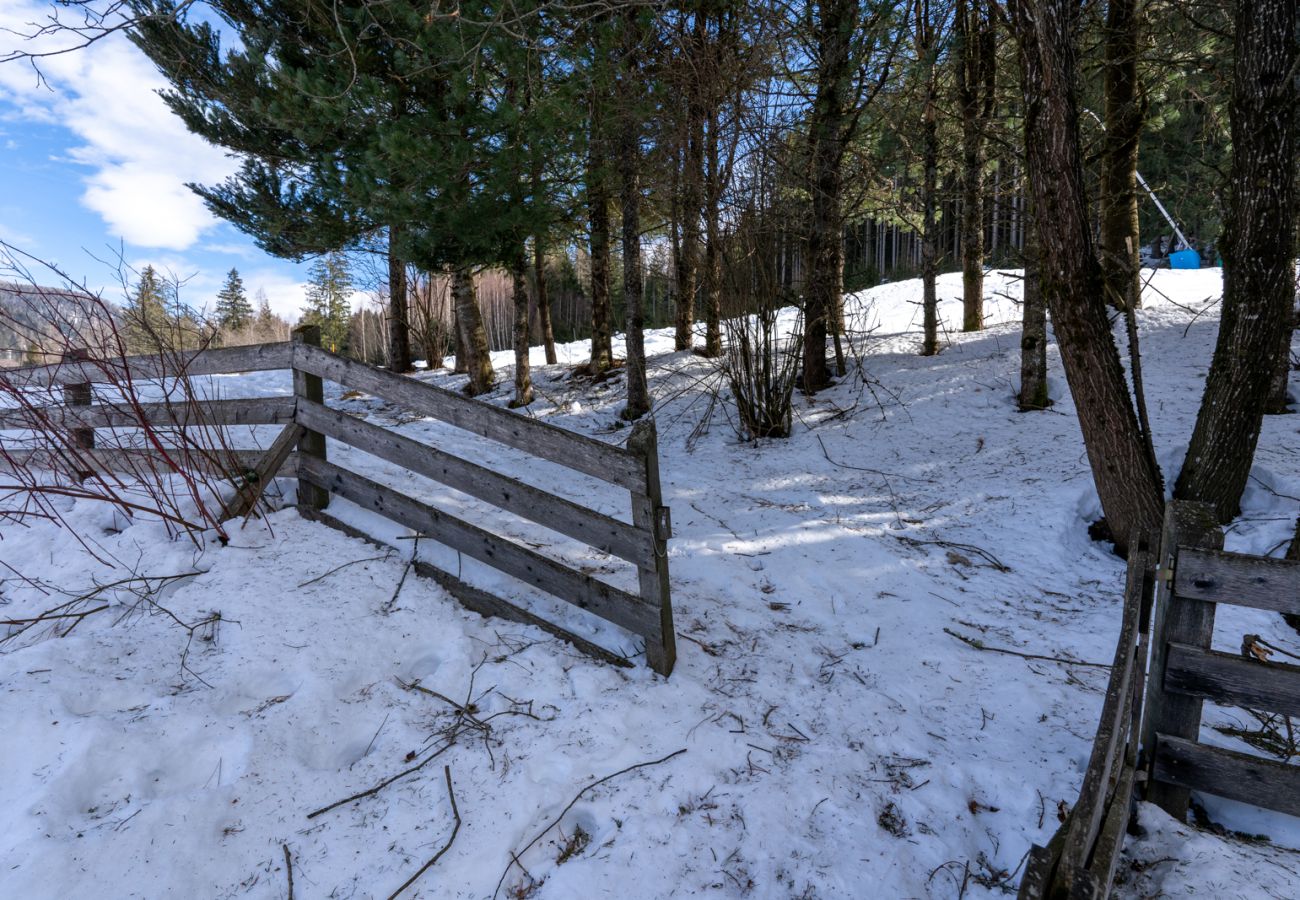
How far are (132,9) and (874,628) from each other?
10.5m

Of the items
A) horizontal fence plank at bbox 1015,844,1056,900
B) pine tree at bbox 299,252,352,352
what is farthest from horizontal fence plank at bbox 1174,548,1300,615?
pine tree at bbox 299,252,352,352

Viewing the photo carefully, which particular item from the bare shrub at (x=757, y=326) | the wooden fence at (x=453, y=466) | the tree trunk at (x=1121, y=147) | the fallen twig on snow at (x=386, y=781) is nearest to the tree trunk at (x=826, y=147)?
the bare shrub at (x=757, y=326)

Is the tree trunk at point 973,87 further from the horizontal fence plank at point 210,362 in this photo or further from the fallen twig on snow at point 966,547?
the horizontal fence plank at point 210,362

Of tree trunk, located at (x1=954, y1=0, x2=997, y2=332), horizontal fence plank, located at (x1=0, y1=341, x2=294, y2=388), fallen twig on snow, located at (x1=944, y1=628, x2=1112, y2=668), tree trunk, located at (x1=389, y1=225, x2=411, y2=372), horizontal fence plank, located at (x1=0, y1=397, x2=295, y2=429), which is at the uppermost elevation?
tree trunk, located at (x1=954, y1=0, x2=997, y2=332)

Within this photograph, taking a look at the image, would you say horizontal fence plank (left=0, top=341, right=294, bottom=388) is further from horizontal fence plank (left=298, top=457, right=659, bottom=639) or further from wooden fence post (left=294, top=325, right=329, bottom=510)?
horizontal fence plank (left=298, top=457, right=659, bottom=639)

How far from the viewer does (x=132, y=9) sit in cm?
741

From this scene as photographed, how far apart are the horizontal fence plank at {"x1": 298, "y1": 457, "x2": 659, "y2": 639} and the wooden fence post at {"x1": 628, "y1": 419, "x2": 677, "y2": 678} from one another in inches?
2.4

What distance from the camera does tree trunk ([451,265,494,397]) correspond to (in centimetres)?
1132

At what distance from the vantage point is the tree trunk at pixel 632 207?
7.54 meters

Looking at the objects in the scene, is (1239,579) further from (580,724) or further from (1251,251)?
(1251,251)

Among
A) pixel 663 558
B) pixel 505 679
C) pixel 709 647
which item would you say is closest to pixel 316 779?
pixel 505 679

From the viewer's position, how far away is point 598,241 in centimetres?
1035

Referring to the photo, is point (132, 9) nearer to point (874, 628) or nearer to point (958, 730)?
point (874, 628)

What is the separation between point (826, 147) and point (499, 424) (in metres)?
6.77
